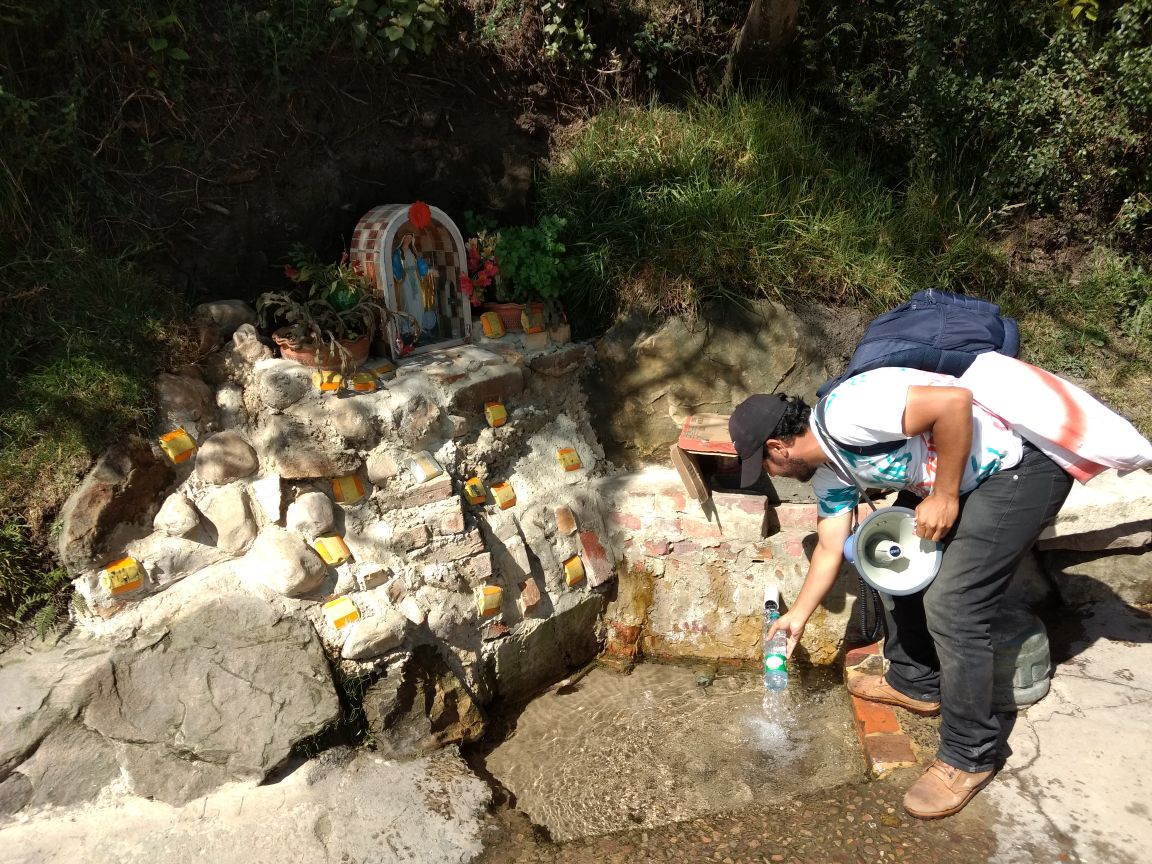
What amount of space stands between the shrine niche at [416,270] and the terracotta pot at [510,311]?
139 millimetres

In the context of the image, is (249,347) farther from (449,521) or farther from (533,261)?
(533,261)

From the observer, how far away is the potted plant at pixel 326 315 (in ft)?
10.4

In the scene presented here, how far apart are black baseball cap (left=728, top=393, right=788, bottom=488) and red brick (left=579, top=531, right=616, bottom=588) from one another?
3.82 ft

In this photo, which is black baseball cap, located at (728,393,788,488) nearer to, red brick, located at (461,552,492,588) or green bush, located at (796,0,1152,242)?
red brick, located at (461,552,492,588)

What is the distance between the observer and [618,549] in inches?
144

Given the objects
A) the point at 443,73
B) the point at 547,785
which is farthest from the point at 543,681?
the point at 443,73

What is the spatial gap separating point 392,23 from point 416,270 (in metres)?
1.31

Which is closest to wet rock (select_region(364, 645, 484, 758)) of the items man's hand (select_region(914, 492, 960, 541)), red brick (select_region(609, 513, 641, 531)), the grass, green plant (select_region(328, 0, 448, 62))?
red brick (select_region(609, 513, 641, 531))

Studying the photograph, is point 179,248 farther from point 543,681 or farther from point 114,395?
point 543,681

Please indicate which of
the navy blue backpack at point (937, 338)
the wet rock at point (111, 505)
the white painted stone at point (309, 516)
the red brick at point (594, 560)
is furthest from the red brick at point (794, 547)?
the wet rock at point (111, 505)

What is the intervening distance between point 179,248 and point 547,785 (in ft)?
9.11

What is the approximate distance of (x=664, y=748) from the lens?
10.1 feet

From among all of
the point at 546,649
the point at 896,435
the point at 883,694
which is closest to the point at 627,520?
the point at 546,649

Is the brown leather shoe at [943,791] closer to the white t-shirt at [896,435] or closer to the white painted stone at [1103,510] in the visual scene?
the white t-shirt at [896,435]
